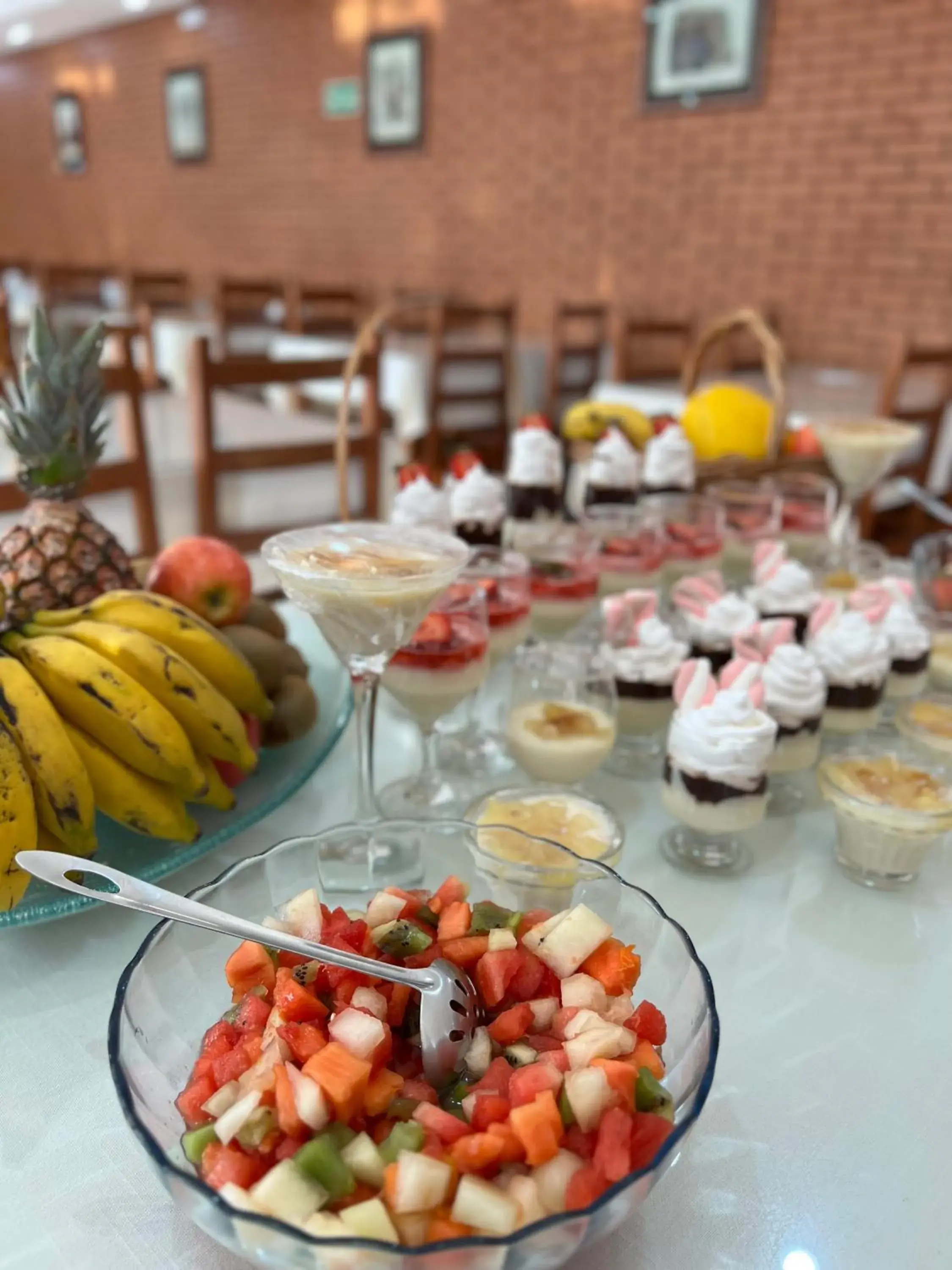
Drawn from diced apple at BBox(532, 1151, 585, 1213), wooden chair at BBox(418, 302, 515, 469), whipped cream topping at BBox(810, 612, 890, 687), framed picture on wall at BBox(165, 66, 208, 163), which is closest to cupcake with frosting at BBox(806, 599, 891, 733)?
whipped cream topping at BBox(810, 612, 890, 687)

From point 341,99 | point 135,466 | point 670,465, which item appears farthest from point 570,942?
point 341,99

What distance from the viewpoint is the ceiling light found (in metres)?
7.54

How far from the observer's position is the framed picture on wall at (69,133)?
8.04 m

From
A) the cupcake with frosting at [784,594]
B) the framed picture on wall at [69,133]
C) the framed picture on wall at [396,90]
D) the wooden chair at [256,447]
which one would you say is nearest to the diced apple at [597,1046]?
the cupcake with frosting at [784,594]

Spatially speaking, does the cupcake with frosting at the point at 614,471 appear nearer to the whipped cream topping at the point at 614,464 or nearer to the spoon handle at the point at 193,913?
the whipped cream topping at the point at 614,464

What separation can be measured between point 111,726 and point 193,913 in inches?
9.3

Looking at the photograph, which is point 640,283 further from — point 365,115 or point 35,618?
point 35,618

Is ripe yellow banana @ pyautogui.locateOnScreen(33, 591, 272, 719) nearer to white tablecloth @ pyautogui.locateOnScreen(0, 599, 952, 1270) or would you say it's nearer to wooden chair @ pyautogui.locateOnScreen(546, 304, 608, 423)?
white tablecloth @ pyautogui.locateOnScreen(0, 599, 952, 1270)

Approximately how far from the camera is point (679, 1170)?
1.97ft

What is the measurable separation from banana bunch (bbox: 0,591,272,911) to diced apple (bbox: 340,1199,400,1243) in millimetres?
352

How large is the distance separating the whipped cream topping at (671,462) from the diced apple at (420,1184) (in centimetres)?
130

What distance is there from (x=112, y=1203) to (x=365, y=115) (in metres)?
6.00

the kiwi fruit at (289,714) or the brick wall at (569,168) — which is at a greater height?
the brick wall at (569,168)

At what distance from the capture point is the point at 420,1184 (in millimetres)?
470
